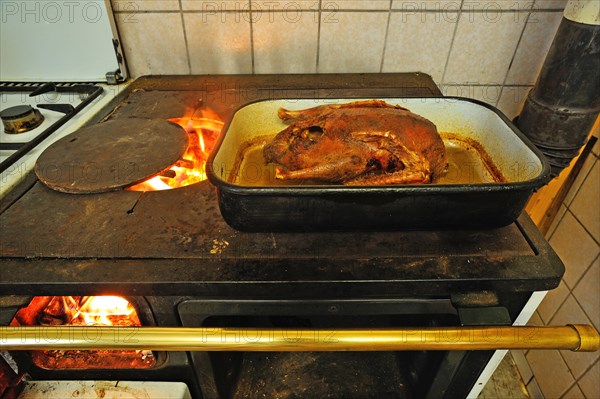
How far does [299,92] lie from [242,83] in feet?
0.81

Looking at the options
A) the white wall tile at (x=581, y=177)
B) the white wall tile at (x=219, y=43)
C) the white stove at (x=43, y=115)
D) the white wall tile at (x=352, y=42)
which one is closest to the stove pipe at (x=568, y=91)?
the white wall tile at (x=581, y=177)

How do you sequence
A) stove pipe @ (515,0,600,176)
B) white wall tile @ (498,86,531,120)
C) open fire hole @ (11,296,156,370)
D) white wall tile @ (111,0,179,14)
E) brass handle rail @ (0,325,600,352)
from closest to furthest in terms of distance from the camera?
1. brass handle rail @ (0,325,600,352)
2. open fire hole @ (11,296,156,370)
3. stove pipe @ (515,0,600,176)
4. white wall tile @ (111,0,179,14)
5. white wall tile @ (498,86,531,120)

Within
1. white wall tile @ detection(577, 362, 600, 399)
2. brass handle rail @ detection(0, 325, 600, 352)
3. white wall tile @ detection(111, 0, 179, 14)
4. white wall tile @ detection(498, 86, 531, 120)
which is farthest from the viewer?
white wall tile @ detection(498, 86, 531, 120)

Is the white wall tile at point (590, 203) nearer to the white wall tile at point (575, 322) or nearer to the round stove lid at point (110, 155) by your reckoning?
the white wall tile at point (575, 322)

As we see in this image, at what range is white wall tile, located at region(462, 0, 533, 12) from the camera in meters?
1.24

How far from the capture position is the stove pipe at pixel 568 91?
1014 mm

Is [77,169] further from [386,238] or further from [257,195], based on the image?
[386,238]

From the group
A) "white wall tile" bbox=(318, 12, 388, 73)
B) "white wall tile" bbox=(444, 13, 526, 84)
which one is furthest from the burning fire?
"white wall tile" bbox=(444, 13, 526, 84)

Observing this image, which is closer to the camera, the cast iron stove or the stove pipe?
the cast iron stove

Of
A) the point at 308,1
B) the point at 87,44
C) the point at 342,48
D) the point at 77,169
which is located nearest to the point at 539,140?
the point at 342,48

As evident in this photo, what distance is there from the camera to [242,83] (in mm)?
1318

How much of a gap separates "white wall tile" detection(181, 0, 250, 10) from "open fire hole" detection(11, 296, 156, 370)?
1.01 meters

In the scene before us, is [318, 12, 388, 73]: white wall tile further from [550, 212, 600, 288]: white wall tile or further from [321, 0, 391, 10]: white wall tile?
[550, 212, 600, 288]: white wall tile

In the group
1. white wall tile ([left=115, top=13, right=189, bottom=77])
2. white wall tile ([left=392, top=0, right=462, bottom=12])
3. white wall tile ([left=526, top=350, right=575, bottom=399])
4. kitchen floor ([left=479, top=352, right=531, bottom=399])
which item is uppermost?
white wall tile ([left=392, top=0, right=462, bottom=12])
